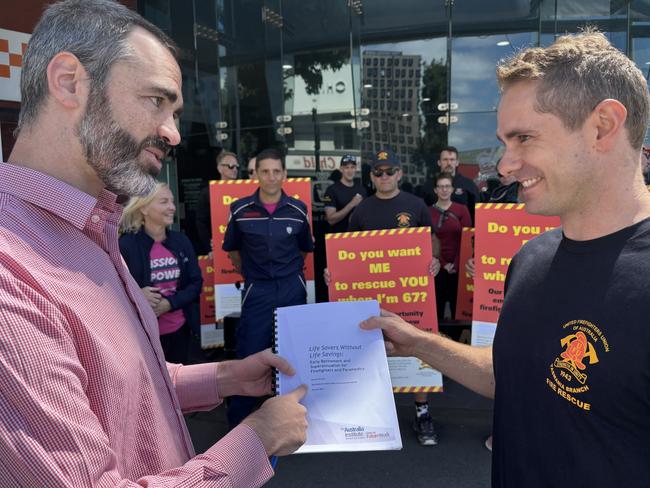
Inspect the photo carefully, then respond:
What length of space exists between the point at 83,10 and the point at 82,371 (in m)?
0.75

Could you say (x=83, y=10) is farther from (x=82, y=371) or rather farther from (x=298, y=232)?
(x=298, y=232)

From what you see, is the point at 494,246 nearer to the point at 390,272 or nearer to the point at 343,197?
the point at 390,272

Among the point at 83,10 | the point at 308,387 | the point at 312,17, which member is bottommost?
the point at 308,387

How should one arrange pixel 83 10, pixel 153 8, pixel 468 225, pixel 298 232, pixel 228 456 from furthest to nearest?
pixel 153 8 → pixel 468 225 → pixel 298 232 → pixel 83 10 → pixel 228 456

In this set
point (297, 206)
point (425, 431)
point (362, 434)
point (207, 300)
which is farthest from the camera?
point (207, 300)

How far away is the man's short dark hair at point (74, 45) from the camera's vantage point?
1.08m

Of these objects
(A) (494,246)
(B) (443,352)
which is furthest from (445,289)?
(B) (443,352)

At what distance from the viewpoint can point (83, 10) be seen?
3.65 feet

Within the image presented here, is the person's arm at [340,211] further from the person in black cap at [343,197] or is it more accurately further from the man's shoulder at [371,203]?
the man's shoulder at [371,203]

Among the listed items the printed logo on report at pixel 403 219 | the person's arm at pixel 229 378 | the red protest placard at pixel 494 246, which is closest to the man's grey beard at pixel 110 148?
the person's arm at pixel 229 378

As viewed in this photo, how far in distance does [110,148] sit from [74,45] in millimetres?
217

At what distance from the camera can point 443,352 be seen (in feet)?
5.49

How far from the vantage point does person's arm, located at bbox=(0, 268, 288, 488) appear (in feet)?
2.59

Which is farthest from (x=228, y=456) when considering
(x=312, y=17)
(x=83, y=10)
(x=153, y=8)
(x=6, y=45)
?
(x=153, y=8)
